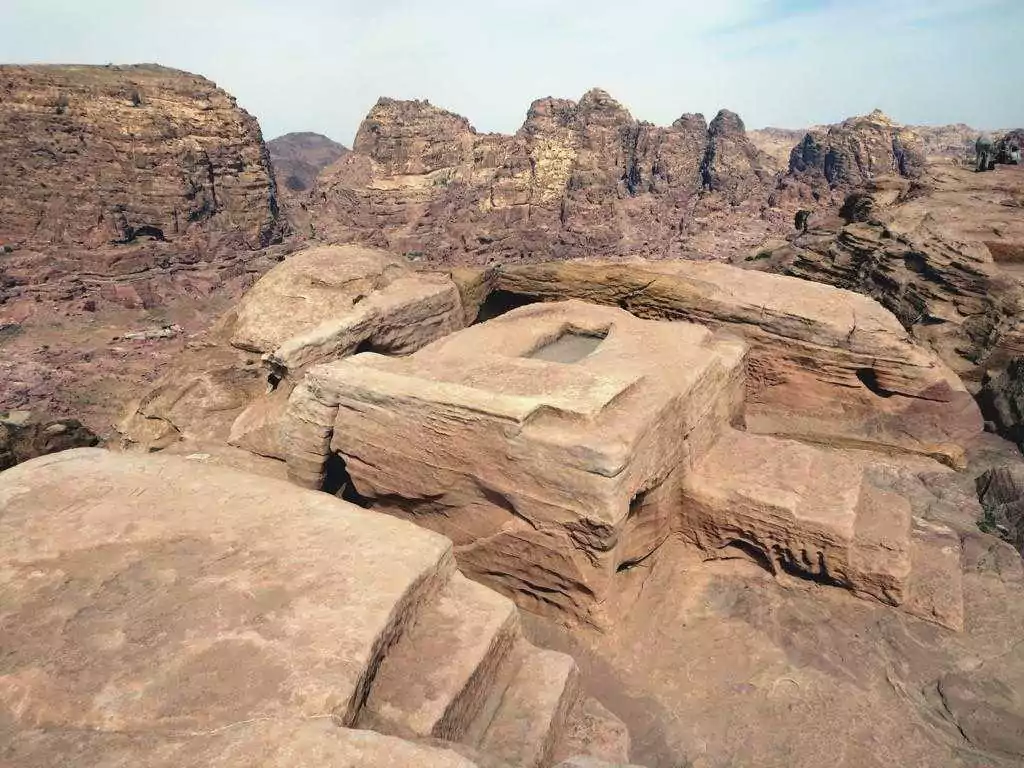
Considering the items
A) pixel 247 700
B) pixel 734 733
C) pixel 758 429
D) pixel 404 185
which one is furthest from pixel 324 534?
pixel 404 185

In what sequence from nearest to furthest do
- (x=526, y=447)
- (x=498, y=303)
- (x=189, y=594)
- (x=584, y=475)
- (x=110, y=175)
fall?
1. (x=189, y=594)
2. (x=584, y=475)
3. (x=526, y=447)
4. (x=498, y=303)
5. (x=110, y=175)

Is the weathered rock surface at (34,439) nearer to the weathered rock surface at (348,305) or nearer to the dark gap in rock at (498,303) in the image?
the weathered rock surface at (348,305)

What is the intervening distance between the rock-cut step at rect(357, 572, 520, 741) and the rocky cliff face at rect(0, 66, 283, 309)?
43.9 metres

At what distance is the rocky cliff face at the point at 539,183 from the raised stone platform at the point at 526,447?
44181 millimetres

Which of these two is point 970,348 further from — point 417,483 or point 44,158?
point 44,158

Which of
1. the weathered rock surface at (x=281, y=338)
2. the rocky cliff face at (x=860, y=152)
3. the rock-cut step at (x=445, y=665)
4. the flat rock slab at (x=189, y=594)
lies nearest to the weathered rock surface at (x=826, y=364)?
the weathered rock surface at (x=281, y=338)

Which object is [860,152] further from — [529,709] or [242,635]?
[242,635]

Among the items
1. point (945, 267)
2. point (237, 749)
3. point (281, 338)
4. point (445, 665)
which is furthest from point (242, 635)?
point (945, 267)

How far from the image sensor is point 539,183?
2096 inches

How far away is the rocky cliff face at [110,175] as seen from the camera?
122ft

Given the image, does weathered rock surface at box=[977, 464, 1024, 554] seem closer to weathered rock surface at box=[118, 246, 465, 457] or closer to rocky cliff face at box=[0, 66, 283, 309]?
weathered rock surface at box=[118, 246, 465, 457]

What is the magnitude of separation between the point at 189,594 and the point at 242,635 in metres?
0.32

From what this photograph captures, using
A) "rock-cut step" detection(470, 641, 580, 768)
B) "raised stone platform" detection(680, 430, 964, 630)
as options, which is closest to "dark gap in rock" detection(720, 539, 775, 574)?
"raised stone platform" detection(680, 430, 964, 630)

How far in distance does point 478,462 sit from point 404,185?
58652mm
